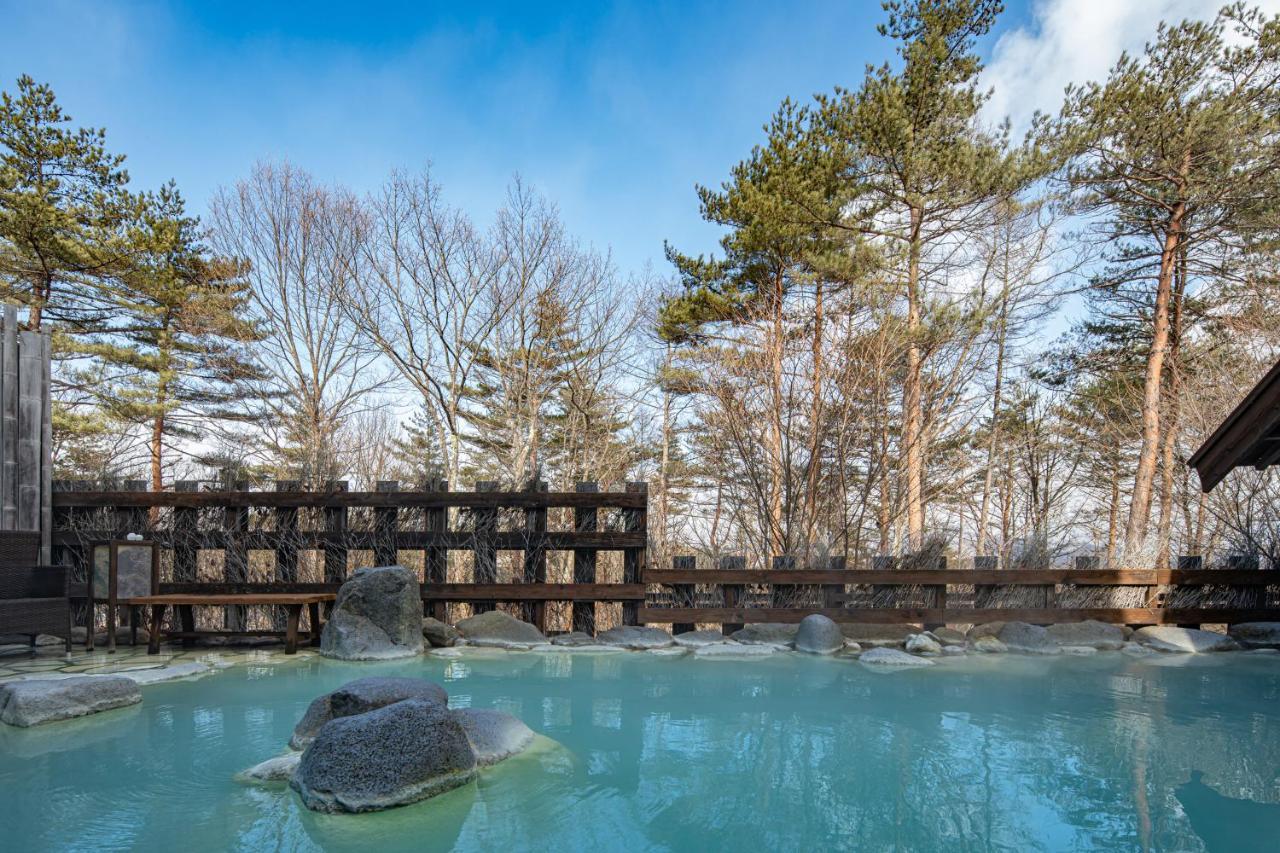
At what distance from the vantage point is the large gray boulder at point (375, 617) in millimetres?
5449

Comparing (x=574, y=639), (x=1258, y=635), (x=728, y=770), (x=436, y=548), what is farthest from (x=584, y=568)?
(x=1258, y=635)

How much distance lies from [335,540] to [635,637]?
2.93 meters

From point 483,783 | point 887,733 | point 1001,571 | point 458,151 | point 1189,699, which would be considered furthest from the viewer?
point 458,151

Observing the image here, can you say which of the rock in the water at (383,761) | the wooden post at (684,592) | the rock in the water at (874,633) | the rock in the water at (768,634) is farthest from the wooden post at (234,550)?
the rock in the water at (874,633)

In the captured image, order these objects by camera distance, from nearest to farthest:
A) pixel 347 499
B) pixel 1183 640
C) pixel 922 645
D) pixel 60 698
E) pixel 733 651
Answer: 1. pixel 60 698
2. pixel 733 651
3. pixel 922 645
4. pixel 347 499
5. pixel 1183 640

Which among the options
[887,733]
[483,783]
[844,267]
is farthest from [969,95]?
[483,783]

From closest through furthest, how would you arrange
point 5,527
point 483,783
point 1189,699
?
point 483,783 → point 1189,699 → point 5,527

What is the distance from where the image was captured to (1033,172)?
1066 cm

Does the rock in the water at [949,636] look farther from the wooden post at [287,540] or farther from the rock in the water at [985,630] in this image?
the wooden post at [287,540]

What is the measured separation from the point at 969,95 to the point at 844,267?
335 centimetres

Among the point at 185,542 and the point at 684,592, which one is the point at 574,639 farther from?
the point at 185,542

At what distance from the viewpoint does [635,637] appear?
6.14m

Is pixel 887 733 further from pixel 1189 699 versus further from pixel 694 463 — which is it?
pixel 694 463

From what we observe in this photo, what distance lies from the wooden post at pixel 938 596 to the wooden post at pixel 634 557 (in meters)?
2.79
